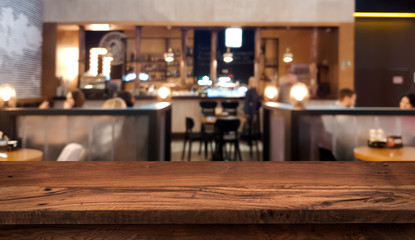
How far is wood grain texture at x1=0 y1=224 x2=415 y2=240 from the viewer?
30.7 inches

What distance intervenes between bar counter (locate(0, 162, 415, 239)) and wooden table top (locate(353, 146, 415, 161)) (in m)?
2.09

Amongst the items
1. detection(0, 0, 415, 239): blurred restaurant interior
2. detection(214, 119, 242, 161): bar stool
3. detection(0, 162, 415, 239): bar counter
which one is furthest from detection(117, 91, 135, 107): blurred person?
detection(0, 162, 415, 239): bar counter

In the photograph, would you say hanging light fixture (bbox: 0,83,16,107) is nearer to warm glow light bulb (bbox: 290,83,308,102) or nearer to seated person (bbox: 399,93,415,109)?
warm glow light bulb (bbox: 290,83,308,102)

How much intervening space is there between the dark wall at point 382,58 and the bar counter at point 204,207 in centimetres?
898

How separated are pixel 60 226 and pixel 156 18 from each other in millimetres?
8452

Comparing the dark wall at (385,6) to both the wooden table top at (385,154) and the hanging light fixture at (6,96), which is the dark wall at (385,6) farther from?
the hanging light fixture at (6,96)

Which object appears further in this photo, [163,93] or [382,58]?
[382,58]

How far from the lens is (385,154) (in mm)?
2945

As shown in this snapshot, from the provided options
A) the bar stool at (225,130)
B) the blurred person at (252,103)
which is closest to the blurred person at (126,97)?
the bar stool at (225,130)

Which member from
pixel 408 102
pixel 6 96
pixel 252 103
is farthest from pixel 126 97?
pixel 408 102

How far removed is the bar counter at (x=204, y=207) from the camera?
2.44 ft

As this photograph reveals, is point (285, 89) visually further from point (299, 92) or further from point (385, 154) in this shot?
point (385, 154)

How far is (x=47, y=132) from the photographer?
329 centimetres

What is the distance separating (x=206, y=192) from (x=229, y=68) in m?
10.3
